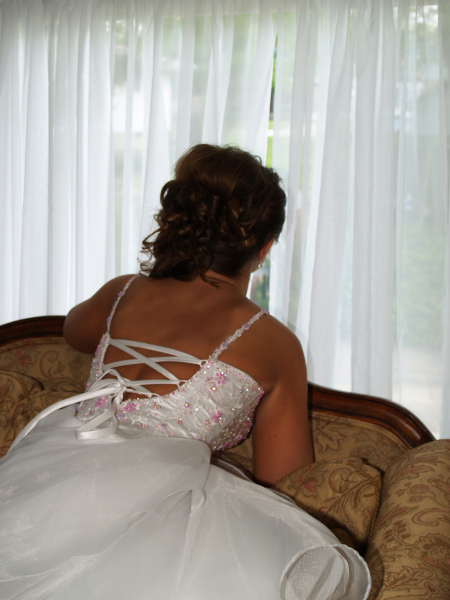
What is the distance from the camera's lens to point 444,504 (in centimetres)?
95

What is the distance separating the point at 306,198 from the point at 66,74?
4.89 feet

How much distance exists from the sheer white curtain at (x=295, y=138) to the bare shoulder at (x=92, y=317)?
3.57ft

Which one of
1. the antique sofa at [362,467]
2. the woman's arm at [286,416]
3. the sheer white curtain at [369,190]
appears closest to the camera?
the antique sofa at [362,467]

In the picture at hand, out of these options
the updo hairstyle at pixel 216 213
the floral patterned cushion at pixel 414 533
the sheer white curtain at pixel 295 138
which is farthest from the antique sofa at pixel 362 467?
the sheer white curtain at pixel 295 138

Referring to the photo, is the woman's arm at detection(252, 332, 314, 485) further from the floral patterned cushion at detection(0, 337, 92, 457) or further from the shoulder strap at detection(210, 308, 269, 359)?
the floral patterned cushion at detection(0, 337, 92, 457)

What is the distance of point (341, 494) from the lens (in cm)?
106

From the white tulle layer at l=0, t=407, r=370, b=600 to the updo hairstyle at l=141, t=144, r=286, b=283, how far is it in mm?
561

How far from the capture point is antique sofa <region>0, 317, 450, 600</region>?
844mm

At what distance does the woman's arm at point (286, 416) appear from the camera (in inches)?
Result: 48.9

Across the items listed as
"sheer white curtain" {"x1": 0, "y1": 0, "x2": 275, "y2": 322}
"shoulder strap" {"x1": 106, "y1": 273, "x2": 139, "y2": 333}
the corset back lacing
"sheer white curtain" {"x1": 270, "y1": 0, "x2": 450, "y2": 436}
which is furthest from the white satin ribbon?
"sheer white curtain" {"x1": 0, "y1": 0, "x2": 275, "y2": 322}

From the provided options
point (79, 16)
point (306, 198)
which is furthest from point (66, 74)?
point (306, 198)

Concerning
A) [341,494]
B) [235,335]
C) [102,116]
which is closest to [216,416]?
[235,335]

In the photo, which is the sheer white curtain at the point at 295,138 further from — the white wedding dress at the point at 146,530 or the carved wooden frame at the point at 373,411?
the white wedding dress at the point at 146,530

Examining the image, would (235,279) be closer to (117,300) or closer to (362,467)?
(117,300)
